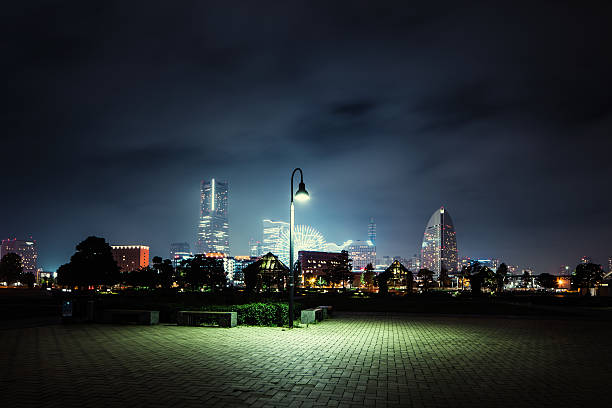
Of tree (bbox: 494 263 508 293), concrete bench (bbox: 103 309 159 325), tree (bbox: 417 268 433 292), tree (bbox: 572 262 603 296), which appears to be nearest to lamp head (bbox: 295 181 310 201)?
concrete bench (bbox: 103 309 159 325)

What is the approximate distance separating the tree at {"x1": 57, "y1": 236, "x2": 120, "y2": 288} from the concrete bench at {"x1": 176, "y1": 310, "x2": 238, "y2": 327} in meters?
53.4

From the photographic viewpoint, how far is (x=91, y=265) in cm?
6519

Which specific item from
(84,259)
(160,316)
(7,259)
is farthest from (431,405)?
(7,259)

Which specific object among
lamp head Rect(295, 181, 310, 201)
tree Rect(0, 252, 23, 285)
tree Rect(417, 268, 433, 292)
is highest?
lamp head Rect(295, 181, 310, 201)

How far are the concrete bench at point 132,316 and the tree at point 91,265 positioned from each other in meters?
50.6

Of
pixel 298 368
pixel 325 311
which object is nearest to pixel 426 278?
pixel 325 311

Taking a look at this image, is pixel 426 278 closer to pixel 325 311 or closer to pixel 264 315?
pixel 325 311

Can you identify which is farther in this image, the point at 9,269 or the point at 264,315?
the point at 9,269

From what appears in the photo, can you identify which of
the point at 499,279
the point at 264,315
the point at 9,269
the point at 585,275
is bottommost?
the point at 585,275

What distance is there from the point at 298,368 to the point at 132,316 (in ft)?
41.6

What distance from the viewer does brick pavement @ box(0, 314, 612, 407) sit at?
7.46 m

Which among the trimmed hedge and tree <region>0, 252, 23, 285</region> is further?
tree <region>0, 252, 23, 285</region>

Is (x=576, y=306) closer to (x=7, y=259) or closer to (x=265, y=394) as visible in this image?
(x=265, y=394)

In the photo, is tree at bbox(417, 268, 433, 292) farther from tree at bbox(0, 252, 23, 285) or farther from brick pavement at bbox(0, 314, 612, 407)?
tree at bbox(0, 252, 23, 285)
